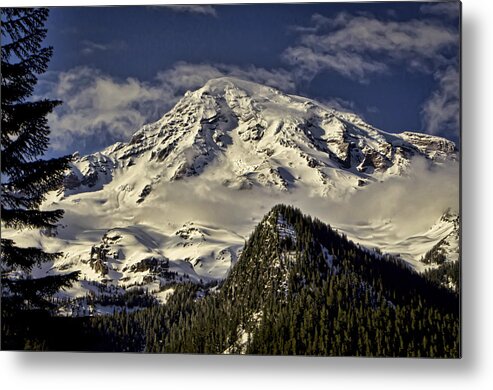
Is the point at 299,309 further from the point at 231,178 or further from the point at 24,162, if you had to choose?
the point at 24,162

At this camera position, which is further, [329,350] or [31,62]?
[31,62]

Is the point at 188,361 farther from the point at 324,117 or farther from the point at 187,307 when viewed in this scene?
the point at 324,117

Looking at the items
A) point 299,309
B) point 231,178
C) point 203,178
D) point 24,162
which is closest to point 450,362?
point 299,309

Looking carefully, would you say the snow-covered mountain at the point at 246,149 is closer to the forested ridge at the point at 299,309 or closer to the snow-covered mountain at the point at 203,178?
the snow-covered mountain at the point at 203,178

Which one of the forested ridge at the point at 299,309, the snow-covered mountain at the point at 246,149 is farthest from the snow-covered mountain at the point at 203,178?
the forested ridge at the point at 299,309

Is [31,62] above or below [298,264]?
above

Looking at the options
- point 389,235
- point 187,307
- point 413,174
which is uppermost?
point 413,174

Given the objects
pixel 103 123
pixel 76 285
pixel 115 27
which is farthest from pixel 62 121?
pixel 76 285
